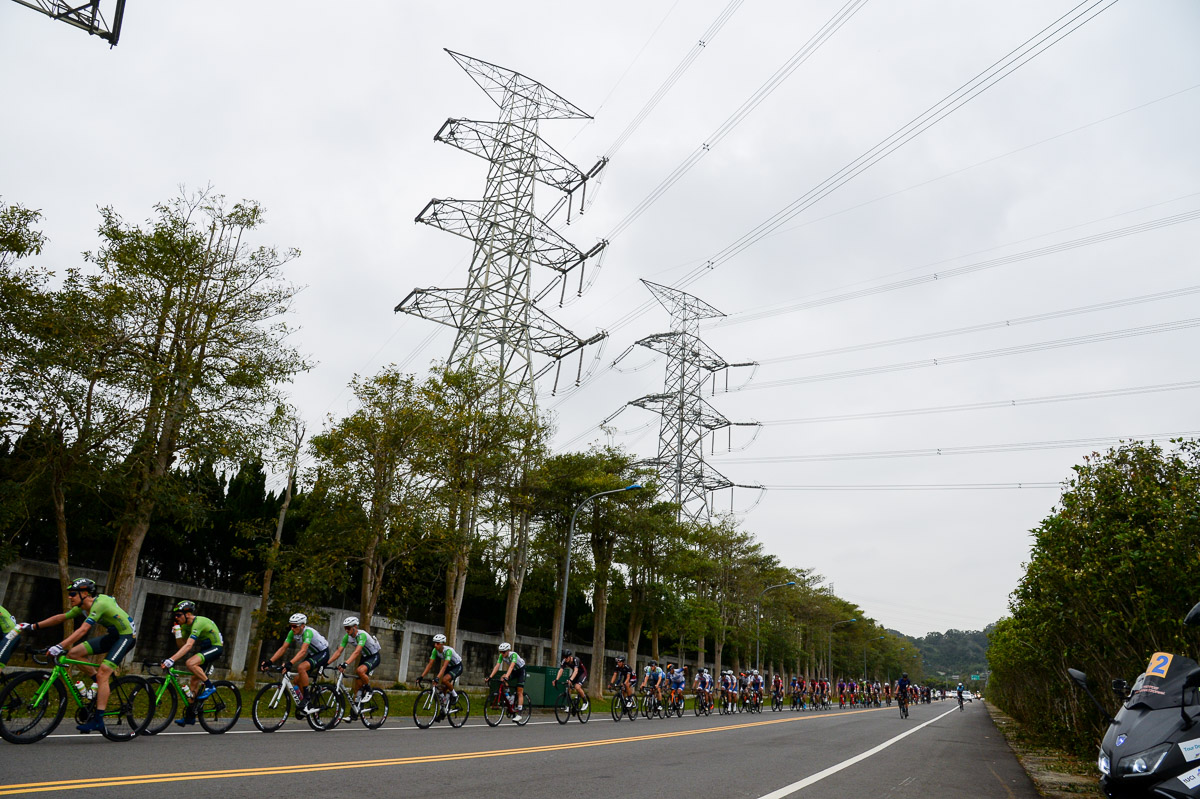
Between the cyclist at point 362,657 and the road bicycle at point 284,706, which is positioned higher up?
the cyclist at point 362,657

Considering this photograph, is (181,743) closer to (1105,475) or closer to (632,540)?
(1105,475)

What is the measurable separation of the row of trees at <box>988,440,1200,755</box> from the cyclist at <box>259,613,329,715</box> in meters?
12.2

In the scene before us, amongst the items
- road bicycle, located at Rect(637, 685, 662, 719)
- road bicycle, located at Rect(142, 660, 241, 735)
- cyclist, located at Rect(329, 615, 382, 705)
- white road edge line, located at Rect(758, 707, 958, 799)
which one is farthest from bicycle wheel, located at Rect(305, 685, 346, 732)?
road bicycle, located at Rect(637, 685, 662, 719)

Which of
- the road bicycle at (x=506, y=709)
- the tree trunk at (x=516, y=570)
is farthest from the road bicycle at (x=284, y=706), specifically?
the tree trunk at (x=516, y=570)

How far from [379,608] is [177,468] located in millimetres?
18760

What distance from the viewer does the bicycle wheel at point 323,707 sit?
13.0 m

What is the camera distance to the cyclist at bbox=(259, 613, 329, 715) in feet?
41.9

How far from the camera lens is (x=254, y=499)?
112 ft

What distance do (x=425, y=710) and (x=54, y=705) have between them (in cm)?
802

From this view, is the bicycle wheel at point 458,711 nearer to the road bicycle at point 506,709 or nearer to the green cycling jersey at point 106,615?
the road bicycle at point 506,709

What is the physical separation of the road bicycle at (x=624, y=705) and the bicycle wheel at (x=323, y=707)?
11.6 metres

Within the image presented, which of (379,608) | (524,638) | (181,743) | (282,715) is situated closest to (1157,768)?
(181,743)

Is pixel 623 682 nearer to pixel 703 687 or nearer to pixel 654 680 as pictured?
pixel 654 680

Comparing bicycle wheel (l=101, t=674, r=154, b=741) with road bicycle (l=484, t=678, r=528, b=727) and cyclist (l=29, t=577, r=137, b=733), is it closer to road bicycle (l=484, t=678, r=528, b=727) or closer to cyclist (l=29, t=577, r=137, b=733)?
cyclist (l=29, t=577, r=137, b=733)
